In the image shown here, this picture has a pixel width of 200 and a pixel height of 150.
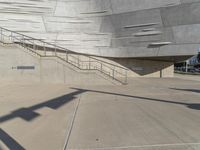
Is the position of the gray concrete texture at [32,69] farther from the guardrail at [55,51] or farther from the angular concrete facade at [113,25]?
the angular concrete facade at [113,25]

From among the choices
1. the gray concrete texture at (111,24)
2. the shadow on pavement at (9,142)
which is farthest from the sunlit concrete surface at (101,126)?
the gray concrete texture at (111,24)

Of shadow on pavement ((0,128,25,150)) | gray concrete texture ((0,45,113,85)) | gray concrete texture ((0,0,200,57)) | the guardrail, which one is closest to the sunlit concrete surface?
shadow on pavement ((0,128,25,150))

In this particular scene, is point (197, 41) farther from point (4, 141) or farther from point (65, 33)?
point (4, 141)

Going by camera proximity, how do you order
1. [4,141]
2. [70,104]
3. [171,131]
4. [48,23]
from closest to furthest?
[4,141] < [171,131] < [70,104] < [48,23]

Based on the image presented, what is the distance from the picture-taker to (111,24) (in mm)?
30250

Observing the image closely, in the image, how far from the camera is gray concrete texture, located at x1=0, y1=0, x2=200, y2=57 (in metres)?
27.4

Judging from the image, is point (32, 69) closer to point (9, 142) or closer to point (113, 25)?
point (113, 25)

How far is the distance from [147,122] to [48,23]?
23681 millimetres

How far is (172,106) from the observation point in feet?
34.6

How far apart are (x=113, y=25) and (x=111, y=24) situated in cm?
26

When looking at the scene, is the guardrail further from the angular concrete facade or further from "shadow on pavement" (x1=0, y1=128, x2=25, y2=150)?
"shadow on pavement" (x1=0, y1=128, x2=25, y2=150)

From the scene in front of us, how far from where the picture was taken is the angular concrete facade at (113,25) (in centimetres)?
2739

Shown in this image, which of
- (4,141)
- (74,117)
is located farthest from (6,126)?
(74,117)

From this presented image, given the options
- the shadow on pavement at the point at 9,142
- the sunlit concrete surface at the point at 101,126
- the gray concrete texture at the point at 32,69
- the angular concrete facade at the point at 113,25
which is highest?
the angular concrete facade at the point at 113,25
